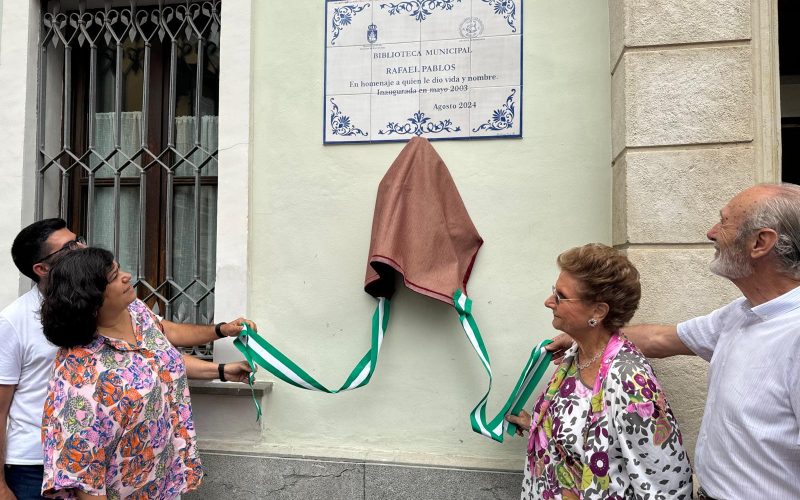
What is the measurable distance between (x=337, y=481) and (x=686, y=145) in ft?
7.61

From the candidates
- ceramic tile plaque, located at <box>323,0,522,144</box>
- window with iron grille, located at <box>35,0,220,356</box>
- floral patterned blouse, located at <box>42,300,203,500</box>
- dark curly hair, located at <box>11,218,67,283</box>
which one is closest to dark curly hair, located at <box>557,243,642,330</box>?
ceramic tile plaque, located at <box>323,0,522,144</box>

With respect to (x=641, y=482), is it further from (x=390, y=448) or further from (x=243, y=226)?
(x=243, y=226)

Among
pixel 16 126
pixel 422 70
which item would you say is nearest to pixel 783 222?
pixel 422 70

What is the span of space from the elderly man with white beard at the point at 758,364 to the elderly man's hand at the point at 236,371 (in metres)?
2.04

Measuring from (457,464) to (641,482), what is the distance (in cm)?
137

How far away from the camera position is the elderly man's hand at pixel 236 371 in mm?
3230

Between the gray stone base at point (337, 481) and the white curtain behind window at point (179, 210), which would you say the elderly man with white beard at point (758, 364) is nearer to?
the gray stone base at point (337, 481)

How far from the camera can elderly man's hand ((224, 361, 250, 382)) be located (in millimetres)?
3230

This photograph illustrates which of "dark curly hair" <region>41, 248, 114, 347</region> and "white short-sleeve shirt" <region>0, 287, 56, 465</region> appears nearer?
"dark curly hair" <region>41, 248, 114, 347</region>

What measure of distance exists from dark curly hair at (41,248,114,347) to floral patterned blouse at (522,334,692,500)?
Answer: 1.66 meters

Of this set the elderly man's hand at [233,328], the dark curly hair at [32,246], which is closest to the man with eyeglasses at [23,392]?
the dark curly hair at [32,246]

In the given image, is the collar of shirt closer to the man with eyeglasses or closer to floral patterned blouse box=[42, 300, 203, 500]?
floral patterned blouse box=[42, 300, 203, 500]

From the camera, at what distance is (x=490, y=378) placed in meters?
3.14

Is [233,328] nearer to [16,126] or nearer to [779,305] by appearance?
[16,126]
